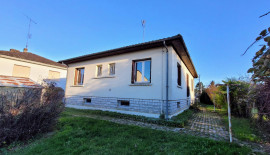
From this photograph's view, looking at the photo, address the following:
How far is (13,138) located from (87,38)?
10.2 meters

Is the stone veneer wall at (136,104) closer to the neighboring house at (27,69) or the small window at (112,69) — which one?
the small window at (112,69)

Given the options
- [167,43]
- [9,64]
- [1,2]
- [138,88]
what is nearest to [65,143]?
[138,88]

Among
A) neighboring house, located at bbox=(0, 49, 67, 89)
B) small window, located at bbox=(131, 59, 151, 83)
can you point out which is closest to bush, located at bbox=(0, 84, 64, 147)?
small window, located at bbox=(131, 59, 151, 83)

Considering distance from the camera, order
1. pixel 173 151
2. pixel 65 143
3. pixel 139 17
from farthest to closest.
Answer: pixel 139 17, pixel 65 143, pixel 173 151

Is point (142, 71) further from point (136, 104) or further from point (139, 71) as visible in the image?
point (136, 104)

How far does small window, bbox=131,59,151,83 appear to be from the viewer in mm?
7223

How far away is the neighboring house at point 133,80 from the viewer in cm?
647

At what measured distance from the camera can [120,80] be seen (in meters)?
7.88

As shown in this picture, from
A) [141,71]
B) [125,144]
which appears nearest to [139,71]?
[141,71]

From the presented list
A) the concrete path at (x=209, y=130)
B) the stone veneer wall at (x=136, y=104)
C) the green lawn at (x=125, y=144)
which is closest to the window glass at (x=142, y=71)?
the stone veneer wall at (x=136, y=104)

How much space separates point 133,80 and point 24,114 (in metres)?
5.15

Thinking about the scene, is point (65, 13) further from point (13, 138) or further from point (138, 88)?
point (13, 138)

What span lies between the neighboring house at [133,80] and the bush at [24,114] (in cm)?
400

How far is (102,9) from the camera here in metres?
8.91
